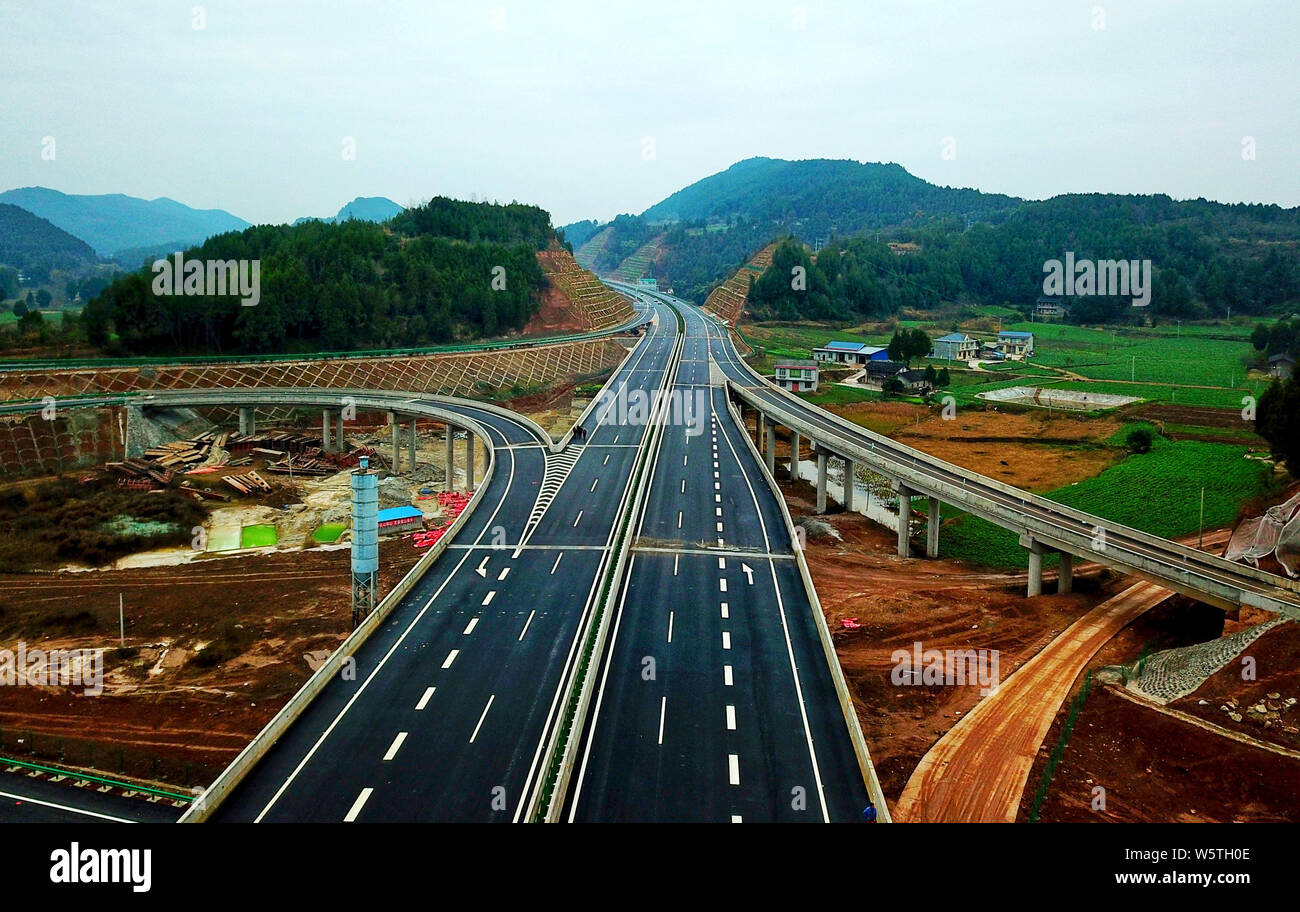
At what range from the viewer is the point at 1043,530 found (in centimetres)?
4384

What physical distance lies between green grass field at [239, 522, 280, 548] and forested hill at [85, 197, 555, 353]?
49.7m

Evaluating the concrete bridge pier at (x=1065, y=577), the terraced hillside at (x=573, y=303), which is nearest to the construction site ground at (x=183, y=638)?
the concrete bridge pier at (x=1065, y=577)

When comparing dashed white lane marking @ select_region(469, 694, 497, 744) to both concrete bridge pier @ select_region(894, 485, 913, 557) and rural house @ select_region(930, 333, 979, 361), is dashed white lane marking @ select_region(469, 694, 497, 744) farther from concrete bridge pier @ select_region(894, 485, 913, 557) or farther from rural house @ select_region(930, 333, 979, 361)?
rural house @ select_region(930, 333, 979, 361)

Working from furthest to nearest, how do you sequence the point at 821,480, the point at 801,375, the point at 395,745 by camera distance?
the point at 801,375, the point at 821,480, the point at 395,745

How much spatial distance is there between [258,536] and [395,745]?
1549 inches

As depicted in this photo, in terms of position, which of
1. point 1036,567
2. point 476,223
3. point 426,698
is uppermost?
point 476,223

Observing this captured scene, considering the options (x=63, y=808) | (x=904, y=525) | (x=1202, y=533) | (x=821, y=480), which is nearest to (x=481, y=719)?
(x=63, y=808)

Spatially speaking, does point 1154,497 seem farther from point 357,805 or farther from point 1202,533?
point 357,805

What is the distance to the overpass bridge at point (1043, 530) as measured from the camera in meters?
36.4

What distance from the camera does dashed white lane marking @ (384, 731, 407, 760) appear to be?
25259 millimetres

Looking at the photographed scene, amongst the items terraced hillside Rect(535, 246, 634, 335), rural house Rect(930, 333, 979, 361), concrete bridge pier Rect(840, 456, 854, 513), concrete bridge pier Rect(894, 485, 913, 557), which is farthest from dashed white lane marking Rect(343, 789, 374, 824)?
rural house Rect(930, 333, 979, 361)

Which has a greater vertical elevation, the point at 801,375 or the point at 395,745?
the point at 801,375
